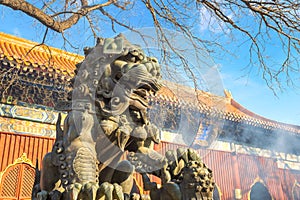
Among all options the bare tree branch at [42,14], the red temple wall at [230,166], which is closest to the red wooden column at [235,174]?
the red temple wall at [230,166]

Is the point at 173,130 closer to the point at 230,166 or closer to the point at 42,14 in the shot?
the point at 230,166

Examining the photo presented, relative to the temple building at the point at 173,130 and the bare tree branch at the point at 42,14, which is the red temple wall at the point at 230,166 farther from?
the bare tree branch at the point at 42,14

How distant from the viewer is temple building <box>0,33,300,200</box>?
5652 mm

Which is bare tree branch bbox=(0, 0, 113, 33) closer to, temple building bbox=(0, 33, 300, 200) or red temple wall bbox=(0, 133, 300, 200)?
temple building bbox=(0, 33, 300, 200)

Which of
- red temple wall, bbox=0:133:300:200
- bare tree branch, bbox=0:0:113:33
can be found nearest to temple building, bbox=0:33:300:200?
red temple wall, bbox=0:133:300:200

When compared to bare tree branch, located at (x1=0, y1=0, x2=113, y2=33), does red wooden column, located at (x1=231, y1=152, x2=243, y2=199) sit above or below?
below

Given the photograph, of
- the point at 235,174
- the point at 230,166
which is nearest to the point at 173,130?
the point at 230,166

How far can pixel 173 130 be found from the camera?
29.5ft

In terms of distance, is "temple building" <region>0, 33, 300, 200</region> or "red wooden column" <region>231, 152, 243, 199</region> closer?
"temple building" <region>0, 33, 300, 200</region>

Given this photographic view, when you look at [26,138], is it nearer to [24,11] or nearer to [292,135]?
[24,11]

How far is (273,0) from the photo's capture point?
13.0ft

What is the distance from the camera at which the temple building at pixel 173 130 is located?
565 cm

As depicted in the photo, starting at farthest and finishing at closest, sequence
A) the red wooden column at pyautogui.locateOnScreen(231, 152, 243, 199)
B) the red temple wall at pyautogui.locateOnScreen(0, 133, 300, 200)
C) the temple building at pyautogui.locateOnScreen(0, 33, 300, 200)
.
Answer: the red wooden column at pyautogui.locateOnScreen(231, 152, 243, 199), the red temple wall at pyautogui.locateOnScreen(0, 133, 300, 200), the temple building at pyautogui.locateOnScreen(0, 33, 300, 200)

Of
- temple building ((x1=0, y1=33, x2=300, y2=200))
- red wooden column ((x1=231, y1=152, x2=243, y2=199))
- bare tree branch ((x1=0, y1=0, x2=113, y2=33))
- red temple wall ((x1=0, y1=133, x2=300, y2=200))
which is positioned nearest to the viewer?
bare tree branch ((x1=0, y1=0, x2=113, y2=33))
